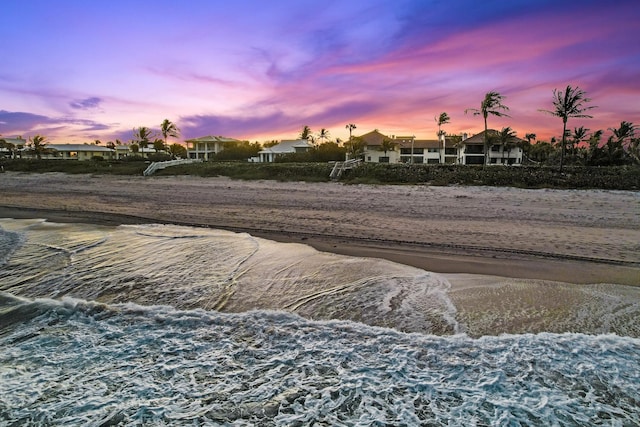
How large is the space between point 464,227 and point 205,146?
239 feet

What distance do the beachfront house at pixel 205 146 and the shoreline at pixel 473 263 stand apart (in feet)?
229

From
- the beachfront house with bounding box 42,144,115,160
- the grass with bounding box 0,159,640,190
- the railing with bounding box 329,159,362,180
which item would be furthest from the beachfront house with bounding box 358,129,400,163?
the beachfront house with bounding box 42,144,115,160

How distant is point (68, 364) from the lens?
3.62 meters

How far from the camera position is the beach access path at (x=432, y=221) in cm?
711

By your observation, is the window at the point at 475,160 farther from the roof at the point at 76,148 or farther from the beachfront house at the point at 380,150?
the roof at the point at 76,148

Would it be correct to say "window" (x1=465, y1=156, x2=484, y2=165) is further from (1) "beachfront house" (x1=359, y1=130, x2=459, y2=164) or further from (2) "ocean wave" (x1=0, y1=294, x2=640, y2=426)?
(2) "ocean wave" (x1=0, y1=294, x2=640, y2=426)

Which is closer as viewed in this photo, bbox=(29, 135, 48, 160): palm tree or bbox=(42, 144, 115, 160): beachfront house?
bbox=(29, 135, 48, 160): palm tree

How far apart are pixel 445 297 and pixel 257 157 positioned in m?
59.5

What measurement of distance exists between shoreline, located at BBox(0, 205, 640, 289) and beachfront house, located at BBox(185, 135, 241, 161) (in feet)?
229

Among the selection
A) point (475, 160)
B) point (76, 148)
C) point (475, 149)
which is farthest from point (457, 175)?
point (76, 148)

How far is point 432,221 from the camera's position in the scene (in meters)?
11.1

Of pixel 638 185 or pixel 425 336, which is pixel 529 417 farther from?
pixel 638 185

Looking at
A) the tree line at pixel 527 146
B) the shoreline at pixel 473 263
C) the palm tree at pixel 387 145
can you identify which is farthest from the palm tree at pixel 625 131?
the shoreline at pixel 473 263

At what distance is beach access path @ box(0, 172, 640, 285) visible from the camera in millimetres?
7105
